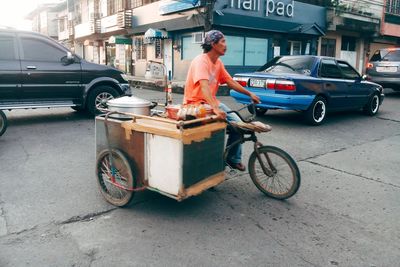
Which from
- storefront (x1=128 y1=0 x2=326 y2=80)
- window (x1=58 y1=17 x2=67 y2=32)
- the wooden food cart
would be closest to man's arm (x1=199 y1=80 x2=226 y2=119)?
the wooden food cart

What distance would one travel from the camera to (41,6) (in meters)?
44.0

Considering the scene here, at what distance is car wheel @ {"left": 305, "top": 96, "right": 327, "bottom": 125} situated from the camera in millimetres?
7883

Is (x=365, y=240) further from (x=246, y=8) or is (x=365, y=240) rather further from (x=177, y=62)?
(x=177, y=62)

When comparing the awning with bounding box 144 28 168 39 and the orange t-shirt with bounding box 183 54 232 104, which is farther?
the awning with bounding box 144 28 168 39

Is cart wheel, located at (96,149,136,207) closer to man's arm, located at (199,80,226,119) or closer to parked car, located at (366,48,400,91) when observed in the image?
man's arm, located at (199,80,226,119)

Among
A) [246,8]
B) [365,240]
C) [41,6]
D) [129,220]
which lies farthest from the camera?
[41,6]

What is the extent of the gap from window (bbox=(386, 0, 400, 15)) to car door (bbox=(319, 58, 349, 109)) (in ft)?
67.3

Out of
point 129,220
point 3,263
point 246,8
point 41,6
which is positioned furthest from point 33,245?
point 41,6

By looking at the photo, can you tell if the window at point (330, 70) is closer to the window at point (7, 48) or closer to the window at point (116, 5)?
the window at point (7, 48)

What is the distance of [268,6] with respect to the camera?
18.0m

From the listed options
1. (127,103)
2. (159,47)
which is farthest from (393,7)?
(127,103)

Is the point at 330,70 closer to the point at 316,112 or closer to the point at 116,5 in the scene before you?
the point at 316,112

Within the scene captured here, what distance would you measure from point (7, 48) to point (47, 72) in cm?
89

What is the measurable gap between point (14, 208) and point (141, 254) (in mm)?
1663
